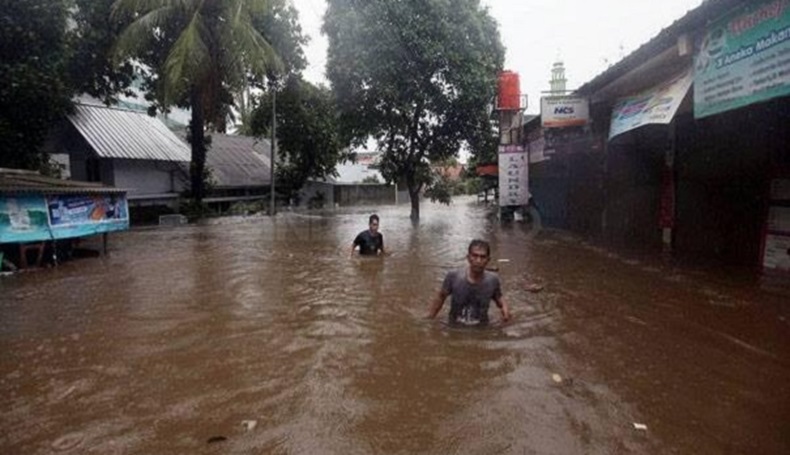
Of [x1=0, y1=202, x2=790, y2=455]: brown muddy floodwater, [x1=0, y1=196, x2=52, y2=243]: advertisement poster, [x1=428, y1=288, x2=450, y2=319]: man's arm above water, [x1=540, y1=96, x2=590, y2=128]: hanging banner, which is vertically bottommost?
[x1=0, y1=202, x2=790, y2=455]: brown muddy floodwater

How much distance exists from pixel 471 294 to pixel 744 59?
4.45 m

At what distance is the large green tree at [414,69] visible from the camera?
22250mm

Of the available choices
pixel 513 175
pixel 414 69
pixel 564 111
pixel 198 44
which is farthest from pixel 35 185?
pixel 414 69

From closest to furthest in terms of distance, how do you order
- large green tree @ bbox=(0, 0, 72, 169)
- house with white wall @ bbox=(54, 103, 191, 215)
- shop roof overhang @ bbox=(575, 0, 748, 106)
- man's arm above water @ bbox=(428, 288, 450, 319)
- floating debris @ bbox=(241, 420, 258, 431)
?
floating debris @ bbox=(241, 420, 258, 431), man's arm above water @ bbox=(428, 288, 450, 319), shop roof overhang @ bbox=(575, 0, 748, 106), large green tree @ bbox=(0, 0, 72, 169), house with white wall @ bbox=(54, 103, 191, 215)

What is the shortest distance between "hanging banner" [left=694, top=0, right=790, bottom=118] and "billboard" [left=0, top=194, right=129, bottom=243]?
11.7 m

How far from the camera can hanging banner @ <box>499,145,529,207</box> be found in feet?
64.8

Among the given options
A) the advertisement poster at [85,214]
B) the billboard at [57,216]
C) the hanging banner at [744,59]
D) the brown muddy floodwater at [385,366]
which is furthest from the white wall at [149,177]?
the hanging banner at [744,59]

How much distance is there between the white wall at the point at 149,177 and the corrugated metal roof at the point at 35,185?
11.4m

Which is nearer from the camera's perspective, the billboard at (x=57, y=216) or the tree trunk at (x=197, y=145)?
the billboard at (x=57, y=216)

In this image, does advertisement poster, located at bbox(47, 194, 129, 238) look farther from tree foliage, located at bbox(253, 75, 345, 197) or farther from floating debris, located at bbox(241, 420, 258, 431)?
tree foliage, located at bbox(253, 75, 345, 197)

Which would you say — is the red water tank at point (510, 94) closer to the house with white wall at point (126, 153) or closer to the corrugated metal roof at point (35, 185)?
the corrugated metal roof at point (35, 185)

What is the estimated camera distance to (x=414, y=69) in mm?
22672

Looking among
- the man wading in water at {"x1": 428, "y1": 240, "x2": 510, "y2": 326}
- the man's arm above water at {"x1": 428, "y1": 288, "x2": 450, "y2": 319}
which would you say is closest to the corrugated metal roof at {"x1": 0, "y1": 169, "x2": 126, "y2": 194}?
the man's arm above water at {"x1": 428, "y1": 288, "x2": 450, "y2": 319}

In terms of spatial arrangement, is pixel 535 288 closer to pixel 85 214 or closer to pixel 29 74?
pixel 85 214
